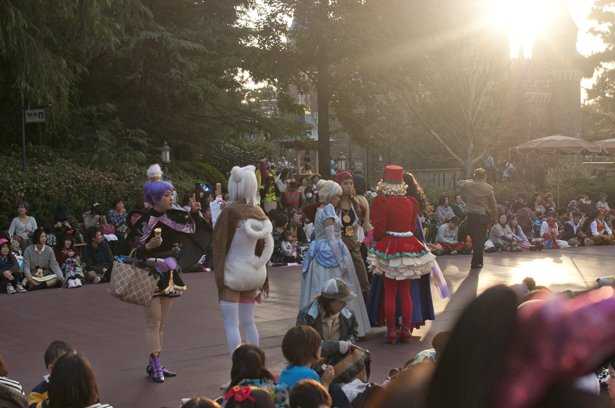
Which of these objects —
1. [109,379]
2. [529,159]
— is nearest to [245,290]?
A: [109,379]

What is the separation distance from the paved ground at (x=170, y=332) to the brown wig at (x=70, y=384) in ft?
5.47

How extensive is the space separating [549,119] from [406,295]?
64396 mm

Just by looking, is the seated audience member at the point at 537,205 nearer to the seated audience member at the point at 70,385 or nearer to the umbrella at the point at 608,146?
the umbrella at the point at 608,146

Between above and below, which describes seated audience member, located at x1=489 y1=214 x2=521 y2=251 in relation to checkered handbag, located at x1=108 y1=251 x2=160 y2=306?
below

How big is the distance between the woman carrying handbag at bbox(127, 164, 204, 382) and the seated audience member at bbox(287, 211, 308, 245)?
9.15 m

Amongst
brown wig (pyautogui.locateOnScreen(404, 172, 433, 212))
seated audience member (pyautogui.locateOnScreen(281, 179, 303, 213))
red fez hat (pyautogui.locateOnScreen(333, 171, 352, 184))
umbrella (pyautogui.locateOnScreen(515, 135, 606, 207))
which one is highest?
umbrella (pyautogui.locateOnScreen(515, 135, 606, 207))

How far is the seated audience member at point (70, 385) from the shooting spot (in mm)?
3270

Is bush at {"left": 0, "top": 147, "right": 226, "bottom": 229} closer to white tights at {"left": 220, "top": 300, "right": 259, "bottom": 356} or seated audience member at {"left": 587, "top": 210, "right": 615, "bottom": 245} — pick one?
white tights at {"left": 220, "top": 300, "right": 259, "bottom": 356}

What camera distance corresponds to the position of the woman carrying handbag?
548cm

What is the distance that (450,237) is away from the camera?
15523 mm

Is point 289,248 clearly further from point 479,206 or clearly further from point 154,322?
point 154,322

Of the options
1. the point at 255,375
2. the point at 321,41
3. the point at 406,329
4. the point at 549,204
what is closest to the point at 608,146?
the point at 549,204

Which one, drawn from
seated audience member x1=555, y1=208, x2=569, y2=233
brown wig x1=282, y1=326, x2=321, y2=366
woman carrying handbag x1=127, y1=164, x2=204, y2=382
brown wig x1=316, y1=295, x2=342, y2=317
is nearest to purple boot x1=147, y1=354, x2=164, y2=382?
woman carrying handbag x1=127, y1=164, x2=204, y2=382

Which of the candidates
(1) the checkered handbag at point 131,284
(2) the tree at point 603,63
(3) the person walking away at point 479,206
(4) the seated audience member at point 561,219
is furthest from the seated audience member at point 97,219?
(2) the tree at point 603,63
